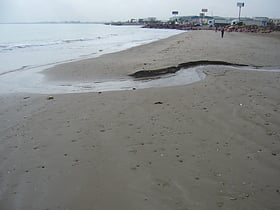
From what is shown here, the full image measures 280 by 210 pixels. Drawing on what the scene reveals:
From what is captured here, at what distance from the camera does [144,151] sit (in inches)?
187

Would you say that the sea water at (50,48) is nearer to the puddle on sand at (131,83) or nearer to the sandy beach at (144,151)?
the puddle on sand at (131,83)

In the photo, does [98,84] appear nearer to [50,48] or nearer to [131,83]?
[131,83]

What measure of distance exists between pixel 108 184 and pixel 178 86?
19.1 ft

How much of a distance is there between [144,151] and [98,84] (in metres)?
6.29

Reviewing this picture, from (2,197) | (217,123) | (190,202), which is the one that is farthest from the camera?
(217,123)

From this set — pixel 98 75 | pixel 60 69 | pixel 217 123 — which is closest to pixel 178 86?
pixel 217 123

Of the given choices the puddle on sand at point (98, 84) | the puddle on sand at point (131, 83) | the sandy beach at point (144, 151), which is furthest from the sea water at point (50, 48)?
the sandy beach at point (144, 151)

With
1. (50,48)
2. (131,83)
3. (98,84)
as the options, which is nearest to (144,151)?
(131,83)

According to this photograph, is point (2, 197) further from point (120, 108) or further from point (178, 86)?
point (178, 86)

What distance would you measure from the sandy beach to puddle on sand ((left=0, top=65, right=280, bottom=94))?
1.53m

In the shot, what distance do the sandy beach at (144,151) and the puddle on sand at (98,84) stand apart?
1528 millimetres

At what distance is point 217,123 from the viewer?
5.83 metres

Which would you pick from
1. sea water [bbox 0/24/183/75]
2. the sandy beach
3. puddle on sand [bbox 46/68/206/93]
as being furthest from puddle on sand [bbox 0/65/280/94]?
sea water [bbox 0/24/183/75]

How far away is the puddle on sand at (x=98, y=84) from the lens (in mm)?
9812
